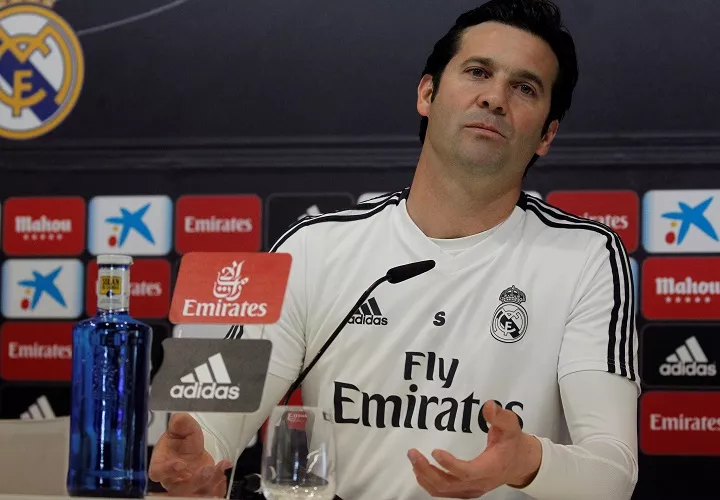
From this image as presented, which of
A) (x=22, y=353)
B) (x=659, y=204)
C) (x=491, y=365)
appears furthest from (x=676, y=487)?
(x=22, y=353)

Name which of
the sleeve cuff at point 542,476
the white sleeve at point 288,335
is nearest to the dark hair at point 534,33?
the white sleeve at point 288,335

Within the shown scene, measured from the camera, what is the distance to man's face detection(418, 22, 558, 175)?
6.23ft

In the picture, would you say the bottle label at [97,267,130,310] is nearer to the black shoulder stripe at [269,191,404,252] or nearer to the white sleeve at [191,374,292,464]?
the white sleeve at [191,374,292,464]

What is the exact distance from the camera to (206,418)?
64.9 inches

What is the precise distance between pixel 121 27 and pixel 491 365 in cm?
145

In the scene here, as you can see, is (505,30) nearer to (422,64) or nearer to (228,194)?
(422,64)

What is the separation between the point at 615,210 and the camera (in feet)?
8.18

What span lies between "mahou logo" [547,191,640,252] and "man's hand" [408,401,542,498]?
1.25m

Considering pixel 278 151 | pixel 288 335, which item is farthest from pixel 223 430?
pixel 278 151

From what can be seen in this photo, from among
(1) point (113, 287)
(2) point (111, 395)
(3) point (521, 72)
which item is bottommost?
(2) point (111, 395)

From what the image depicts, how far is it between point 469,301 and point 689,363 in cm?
85

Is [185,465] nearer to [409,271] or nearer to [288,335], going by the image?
[409,271]

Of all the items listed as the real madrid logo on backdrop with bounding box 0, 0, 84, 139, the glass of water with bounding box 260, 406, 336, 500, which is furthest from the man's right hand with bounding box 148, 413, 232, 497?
the real madrid logo on backdrop with bounding box 0, 0, 84, 139

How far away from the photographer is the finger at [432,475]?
1.22 metres
